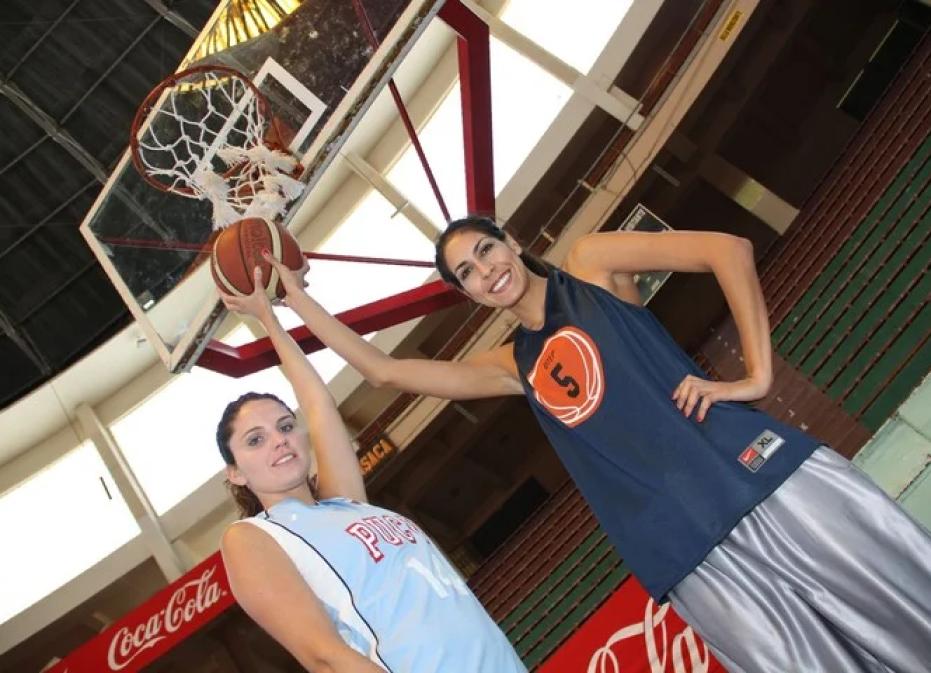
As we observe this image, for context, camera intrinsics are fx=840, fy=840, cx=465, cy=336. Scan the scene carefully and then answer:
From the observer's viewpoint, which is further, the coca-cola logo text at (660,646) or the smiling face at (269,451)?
the coca-cola logo text at (660,646)

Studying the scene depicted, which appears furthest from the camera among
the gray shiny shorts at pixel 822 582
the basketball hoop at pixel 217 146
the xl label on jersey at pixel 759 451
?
the basketball hoop at pixel 217 146

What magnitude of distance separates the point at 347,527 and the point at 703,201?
8796mm

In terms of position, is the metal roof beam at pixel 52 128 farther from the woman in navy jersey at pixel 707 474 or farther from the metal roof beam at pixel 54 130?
the woman in navy jersey at pixel 707 474

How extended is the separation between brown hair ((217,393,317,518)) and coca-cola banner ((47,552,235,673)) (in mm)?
6380

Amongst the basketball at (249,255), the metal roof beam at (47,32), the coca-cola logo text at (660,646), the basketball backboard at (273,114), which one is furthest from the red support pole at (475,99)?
the metal roof beam at (47,32)

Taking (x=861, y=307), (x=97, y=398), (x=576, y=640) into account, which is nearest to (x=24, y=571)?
(x=97, y=398)

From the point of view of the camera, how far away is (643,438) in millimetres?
2480

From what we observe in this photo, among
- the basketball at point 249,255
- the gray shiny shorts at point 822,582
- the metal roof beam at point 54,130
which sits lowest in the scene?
the metal roof beam at point 54,130

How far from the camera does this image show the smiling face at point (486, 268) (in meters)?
2.82

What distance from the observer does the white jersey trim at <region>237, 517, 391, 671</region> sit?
80.1 inches

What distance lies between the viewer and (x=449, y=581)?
7.37ft

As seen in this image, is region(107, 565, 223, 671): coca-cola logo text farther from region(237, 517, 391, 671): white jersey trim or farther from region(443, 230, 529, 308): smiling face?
region(237, 517, 391, 671): white jersey trim

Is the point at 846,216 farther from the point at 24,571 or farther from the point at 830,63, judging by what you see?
the point at 24,571

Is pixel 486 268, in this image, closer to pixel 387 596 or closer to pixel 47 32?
pixel 387 596
